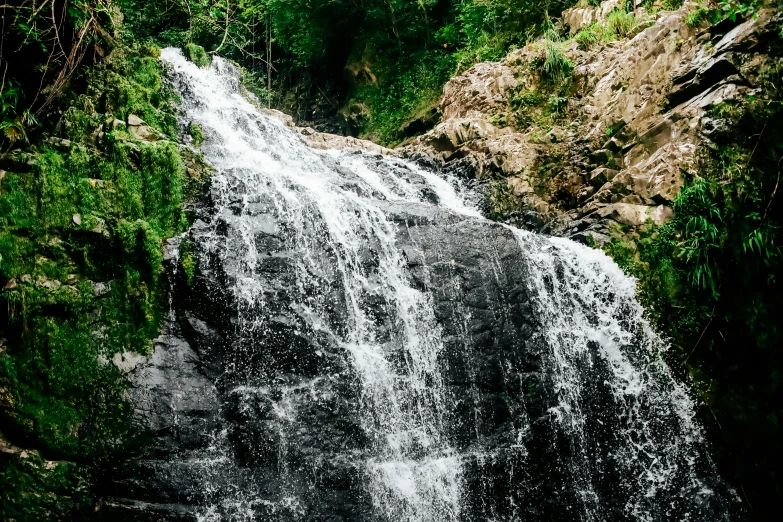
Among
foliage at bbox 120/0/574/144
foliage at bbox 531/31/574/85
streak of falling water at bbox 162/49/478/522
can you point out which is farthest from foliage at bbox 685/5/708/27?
streak of falling water at bbox 162/49/478/522

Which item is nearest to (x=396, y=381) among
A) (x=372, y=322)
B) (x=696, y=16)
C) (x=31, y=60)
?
(x=372, y=322)

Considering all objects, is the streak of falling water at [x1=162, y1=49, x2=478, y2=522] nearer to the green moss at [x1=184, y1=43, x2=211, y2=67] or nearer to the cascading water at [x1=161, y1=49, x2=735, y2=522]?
the cascading water at [x1=161, y1=49, x2=735, y2=522]

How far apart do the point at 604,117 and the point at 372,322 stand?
5.62 meters


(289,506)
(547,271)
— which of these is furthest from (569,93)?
(289,506)

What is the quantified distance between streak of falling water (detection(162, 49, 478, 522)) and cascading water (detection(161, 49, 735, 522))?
20 mm

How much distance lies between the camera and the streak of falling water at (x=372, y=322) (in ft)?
20.0

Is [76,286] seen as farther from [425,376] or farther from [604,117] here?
[604,117]

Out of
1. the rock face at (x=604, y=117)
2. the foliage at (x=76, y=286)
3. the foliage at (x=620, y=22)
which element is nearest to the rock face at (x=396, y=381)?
the foliage at (x=76, y=286)

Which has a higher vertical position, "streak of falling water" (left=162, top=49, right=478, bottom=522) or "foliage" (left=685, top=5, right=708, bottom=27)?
"foliage" (left=685, top=5, right=708, bottom=27)

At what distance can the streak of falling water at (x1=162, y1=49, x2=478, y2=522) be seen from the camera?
6090 millimetres

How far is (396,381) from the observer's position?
6.56 m

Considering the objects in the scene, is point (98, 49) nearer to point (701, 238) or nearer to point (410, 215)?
point (410, 215)

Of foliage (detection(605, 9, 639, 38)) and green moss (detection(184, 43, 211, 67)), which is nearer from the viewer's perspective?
foliage (detection(605, 9, 639, 38))

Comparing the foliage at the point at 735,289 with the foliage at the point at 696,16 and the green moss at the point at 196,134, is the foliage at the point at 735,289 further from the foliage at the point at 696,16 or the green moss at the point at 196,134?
the green moss at the point at 196,134
